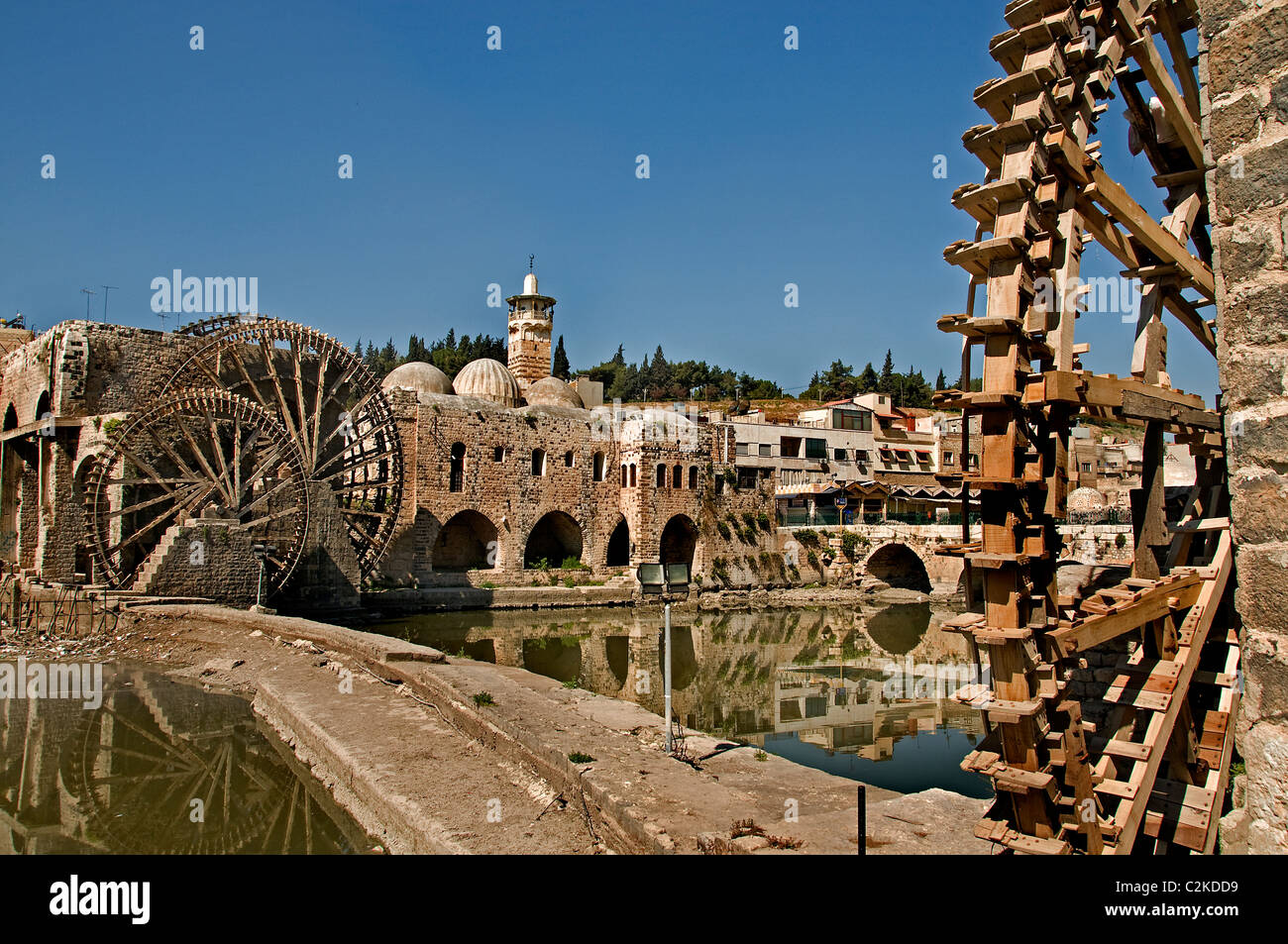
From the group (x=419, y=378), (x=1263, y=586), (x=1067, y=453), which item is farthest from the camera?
(x=419, y=378)

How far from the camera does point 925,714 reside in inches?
408

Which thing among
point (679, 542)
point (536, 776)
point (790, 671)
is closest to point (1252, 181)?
point (536, 776)

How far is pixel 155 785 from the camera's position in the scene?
6.48 meters

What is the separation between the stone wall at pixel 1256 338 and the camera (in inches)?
68.1

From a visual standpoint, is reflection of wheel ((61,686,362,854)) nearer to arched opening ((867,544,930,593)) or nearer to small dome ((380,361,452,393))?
small dome ((380,361,452,393))

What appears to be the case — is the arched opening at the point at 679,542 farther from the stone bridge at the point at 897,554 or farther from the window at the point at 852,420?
the window at the point at 852,420

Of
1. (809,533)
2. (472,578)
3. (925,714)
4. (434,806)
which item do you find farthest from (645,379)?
(434,806)

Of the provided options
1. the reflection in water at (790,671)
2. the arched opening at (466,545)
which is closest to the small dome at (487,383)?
the arched opening at (466,545)

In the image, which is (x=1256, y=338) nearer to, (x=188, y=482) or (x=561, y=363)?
(x=188, y=482)

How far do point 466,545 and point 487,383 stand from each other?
5.97 metres

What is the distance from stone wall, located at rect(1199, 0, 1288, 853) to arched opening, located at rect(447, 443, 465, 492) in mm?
21716

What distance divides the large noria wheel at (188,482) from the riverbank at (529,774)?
6.90m

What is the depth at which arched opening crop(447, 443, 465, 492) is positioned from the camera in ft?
74.2

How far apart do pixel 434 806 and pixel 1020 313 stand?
430 centimetres
